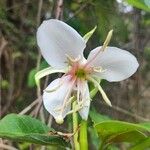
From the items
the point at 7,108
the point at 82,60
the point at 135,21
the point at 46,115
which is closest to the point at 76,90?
the point at 82,60

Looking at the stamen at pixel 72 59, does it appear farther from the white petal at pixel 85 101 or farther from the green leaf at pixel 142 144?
the green leaf at pixel 142 144

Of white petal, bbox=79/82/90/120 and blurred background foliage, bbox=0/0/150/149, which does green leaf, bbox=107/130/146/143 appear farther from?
blurred background foliage, bbox=0/0/150/149

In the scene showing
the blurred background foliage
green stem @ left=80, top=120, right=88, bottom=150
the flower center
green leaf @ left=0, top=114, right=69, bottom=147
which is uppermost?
the flower center

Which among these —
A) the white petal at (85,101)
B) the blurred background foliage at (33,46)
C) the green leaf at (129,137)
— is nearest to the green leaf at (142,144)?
the green leaf at (129,137)

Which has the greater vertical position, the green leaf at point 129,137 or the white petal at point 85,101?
the white petal at point 85,101

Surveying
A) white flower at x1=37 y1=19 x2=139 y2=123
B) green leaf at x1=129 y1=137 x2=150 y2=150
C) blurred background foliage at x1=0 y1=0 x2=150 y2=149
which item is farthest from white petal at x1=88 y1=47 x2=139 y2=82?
blurred background foliage at x1=0 y1=0 x2=150 y2=149

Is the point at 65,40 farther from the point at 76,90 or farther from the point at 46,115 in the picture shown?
the point at 46,115
